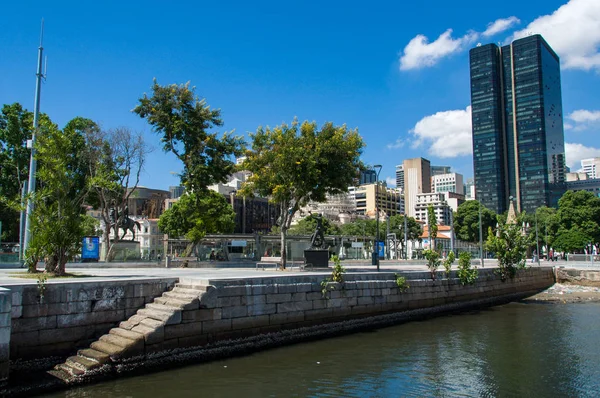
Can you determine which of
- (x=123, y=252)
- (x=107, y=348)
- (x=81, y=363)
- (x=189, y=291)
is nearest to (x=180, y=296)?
Answer: (x=189, y=291)

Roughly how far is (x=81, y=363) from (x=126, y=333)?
4.58ft

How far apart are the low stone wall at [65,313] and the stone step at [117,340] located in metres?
0.41

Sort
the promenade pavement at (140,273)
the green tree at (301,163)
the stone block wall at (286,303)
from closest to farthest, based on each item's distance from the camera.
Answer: the stone block wall at (286,303) < the promenade pavement at (140,273) < the green tree at (301,163)

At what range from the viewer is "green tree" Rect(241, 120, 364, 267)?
2661 cm

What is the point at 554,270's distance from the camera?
42188 millimetres

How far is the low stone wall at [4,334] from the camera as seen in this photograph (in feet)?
34.3

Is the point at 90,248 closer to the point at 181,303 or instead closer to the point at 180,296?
the point at 180,296

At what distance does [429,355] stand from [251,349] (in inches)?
231

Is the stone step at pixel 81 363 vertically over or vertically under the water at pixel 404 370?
over

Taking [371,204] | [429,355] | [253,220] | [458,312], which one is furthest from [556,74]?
[429,355]

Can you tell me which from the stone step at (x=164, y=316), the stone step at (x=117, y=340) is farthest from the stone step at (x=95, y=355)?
the stone step at (x=164, y=316)

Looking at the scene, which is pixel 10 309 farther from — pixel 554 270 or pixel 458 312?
pixel 554 270

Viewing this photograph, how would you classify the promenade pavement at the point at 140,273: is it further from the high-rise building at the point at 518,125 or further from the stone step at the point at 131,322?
the high-rise building at the point at 518,125

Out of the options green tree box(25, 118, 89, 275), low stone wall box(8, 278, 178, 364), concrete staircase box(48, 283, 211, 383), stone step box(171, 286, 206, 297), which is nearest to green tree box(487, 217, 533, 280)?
stone step box(171, 286, 206, 297)
